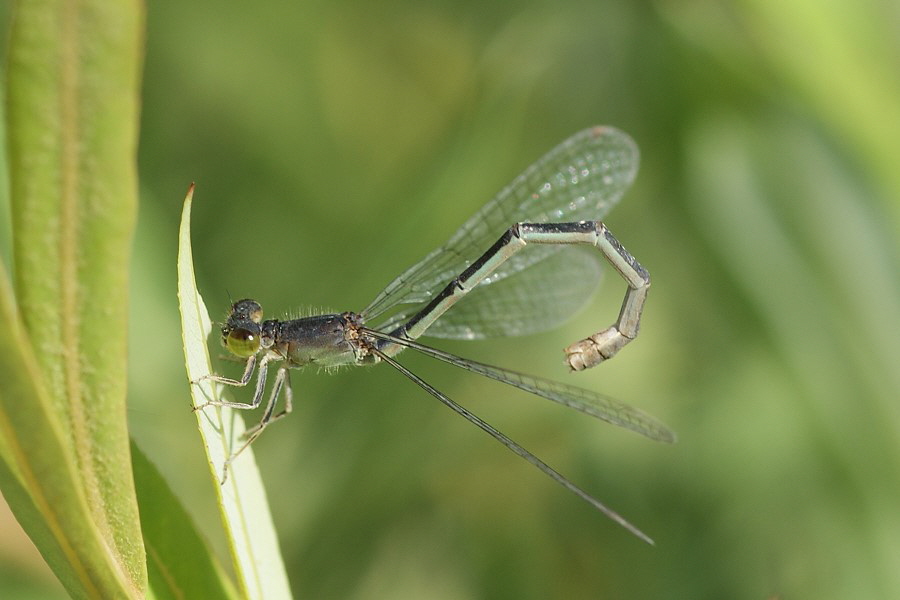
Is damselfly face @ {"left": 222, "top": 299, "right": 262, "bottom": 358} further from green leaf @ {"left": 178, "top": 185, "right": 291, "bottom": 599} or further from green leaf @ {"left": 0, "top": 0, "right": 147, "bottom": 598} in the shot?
green leaf @ {"left": 0, "top": 0, "right": 147, "bottom": 598}

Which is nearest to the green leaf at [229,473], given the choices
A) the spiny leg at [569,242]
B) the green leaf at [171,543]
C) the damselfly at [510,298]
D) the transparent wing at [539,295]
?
the green leaf at [171,543]

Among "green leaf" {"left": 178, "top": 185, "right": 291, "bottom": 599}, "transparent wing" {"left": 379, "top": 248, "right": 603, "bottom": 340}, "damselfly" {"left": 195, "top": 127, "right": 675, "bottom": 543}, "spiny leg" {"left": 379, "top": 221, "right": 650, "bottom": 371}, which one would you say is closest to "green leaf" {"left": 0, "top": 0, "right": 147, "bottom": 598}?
"green leaf" {"left": 178, "top": 185, "right": 291, "bottom": 599}

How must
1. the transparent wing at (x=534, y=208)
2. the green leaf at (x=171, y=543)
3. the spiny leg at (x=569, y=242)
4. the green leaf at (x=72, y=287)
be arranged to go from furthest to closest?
the transparent wing at (x=534, y=208) → the spiny leg at (x=569, y=242) → the green leaf at (x=171, y=543) → the green leaf at (x=72, y=287)

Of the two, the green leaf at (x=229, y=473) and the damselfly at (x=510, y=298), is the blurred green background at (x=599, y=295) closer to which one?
the damselfly at (x=510, y=298)

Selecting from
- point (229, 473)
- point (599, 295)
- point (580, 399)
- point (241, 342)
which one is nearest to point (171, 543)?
point (229, 473)

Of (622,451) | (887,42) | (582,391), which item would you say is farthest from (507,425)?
(887,42)

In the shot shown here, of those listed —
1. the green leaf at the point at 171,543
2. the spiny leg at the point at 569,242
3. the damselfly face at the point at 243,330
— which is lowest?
the green leaf at the point at 171,543

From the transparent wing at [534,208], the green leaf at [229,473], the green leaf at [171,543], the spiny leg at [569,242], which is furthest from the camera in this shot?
the transparent wing at [534,208]

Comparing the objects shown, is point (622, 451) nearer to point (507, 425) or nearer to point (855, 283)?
point (507, 425)
